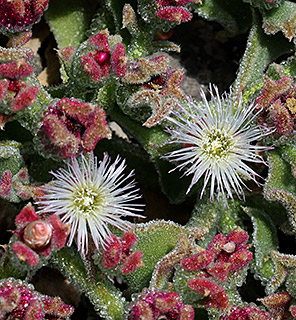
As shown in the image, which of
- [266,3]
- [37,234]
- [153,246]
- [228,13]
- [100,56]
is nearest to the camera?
[37,234]

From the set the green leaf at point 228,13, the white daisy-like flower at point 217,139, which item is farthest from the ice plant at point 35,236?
the green leaf at point 228,13

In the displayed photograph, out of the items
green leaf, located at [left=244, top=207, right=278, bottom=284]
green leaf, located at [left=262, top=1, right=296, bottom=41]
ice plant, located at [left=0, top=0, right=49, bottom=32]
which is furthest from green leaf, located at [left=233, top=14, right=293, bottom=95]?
ice plant, located at [left=0, top=0, right=49, bottom=32]

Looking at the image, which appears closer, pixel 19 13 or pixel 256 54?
pixel 19 13

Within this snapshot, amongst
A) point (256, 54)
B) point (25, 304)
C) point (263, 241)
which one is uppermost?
point (256, 54)

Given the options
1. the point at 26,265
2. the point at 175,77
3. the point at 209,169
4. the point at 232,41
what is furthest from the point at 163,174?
the point at 232,41

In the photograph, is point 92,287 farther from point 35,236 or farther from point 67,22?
point 67,22

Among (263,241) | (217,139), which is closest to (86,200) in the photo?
(217,139)

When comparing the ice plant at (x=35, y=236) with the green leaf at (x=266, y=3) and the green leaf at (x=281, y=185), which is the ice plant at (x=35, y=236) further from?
the green leaf at (x=266, y=3)
